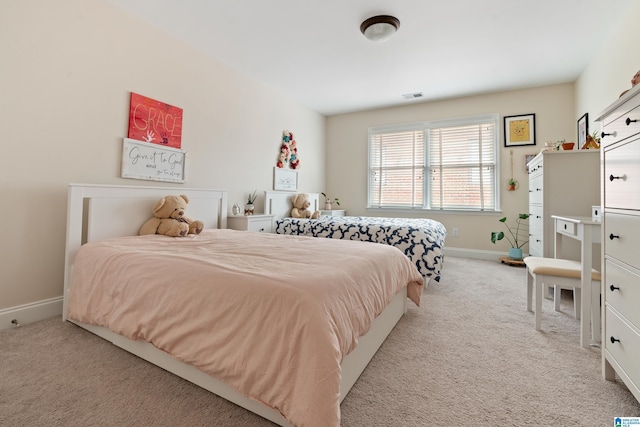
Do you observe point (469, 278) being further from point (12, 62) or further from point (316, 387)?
point (12, 62)

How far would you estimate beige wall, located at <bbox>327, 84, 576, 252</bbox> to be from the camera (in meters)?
3.99

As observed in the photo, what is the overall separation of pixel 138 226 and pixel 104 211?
0.97 feet

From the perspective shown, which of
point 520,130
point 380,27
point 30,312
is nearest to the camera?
point 30,312

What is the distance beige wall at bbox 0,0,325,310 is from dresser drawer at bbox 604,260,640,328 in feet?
10.3

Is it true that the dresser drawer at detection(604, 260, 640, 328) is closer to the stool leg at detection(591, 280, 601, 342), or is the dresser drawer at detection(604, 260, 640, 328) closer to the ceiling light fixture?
the stool leg at detection(591, 280, 601, 342)

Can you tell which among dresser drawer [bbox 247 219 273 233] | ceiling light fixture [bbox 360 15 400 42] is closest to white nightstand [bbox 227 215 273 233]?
dresser drawer [bbox 247 219 273 233]

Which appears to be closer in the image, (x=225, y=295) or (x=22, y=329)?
(x=225, y=295)

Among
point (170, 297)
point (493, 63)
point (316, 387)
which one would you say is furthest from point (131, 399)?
point (493, 63)

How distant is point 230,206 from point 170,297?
244 centimetres

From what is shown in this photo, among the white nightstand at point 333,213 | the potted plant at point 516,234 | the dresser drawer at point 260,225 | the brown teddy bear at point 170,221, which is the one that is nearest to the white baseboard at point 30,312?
the brown teddy bear at point 170,221

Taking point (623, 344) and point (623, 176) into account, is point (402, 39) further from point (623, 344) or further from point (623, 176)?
point (623, 344)

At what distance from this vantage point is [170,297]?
4.25ft

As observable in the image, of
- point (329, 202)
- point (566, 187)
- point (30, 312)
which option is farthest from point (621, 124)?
point (329, 202)

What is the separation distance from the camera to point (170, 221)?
2.49 metres
